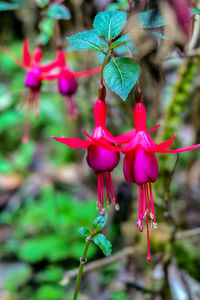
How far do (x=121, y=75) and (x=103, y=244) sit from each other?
24 centimetres

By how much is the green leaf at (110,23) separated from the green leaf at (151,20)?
38mm

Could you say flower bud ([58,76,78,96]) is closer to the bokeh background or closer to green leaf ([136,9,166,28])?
the bokeh background

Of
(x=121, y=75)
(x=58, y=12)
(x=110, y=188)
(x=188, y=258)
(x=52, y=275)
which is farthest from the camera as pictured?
(x=52, y=275)

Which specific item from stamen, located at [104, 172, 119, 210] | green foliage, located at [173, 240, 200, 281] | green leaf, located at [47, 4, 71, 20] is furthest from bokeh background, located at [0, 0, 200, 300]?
stamen, located at [104, 172, 119, 210]

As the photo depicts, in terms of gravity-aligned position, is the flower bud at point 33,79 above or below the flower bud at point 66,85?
above

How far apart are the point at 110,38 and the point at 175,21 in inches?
4.5

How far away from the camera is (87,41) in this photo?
0.52 metres

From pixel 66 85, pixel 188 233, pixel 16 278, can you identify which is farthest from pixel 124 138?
pixel 16 278

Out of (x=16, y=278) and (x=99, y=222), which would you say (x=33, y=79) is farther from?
(x=16, y=278)

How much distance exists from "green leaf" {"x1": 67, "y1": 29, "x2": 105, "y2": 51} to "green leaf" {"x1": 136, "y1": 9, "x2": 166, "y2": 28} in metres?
0.07

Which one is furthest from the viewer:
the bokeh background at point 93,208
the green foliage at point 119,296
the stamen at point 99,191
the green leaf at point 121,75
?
the green foliage at point 119,296

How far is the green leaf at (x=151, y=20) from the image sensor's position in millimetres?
530

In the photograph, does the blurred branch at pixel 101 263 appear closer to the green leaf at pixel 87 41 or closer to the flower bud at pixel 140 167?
the flower bud at pixel 140 167

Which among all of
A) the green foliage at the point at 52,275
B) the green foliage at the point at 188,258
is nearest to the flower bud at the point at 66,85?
the green foliage at the point at 188,258
